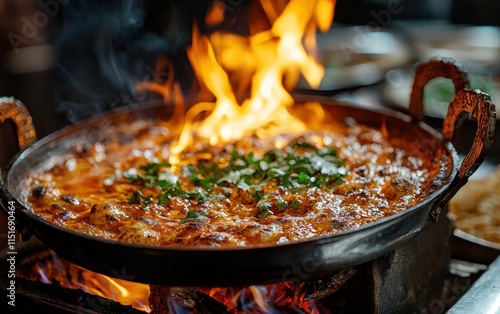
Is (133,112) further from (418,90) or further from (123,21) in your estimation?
(123,21)

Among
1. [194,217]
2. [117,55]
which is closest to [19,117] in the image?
[194,217]

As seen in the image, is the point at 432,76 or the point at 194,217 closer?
the point at 194,217

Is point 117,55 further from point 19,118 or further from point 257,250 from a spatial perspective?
point 257,250

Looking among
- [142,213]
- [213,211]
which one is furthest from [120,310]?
[213,211]

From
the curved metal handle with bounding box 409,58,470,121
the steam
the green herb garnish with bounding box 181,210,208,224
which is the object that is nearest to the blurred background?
the steam

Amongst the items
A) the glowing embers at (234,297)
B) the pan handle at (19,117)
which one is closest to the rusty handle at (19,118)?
the pan handle at (19,117)

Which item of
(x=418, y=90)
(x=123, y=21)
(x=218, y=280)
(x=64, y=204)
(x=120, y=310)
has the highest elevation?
(x=123, y=21)
